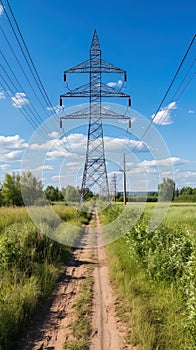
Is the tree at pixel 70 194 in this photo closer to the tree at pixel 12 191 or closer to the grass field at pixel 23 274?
the tree at pixel 12 191

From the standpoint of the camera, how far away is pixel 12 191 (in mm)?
37812

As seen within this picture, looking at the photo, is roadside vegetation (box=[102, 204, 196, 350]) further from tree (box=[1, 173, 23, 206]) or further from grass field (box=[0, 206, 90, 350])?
tree (box=[1, 173, 23, 206])

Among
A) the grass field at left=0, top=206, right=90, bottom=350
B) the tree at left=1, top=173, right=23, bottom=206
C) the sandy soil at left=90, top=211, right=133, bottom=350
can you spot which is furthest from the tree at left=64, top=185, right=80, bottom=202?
the sandy soil at left=90, top=211, right=133, bottom=350

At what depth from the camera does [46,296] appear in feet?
20.3

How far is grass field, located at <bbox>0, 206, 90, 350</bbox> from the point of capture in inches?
180

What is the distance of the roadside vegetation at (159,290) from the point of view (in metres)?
4.04

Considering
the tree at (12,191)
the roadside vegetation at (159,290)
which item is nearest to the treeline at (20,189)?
the tree at (12,191)

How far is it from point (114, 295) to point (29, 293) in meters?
1.87

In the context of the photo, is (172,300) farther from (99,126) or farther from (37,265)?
(99,126)

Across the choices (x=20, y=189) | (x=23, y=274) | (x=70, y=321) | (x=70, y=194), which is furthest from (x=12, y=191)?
(x=70, y=321)

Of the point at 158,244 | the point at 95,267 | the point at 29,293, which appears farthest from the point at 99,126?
the point at 29,293

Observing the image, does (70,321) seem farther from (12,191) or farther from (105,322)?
(12,191)

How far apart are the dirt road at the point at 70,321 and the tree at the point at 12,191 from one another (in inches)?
1192

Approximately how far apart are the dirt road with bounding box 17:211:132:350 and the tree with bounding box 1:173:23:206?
3029cm
